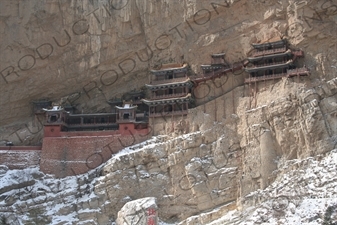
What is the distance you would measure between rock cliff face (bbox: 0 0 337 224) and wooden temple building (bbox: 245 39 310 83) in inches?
26.5

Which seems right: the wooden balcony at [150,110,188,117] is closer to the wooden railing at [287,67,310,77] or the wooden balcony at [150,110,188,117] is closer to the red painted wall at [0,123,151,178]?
the red painted wall at [0,123,151,178]

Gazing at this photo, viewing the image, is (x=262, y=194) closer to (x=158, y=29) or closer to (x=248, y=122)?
(x=248, y=122)

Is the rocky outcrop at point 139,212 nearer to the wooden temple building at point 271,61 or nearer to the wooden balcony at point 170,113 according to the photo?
the wooden balcony at point 170,113

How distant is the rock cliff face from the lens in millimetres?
39875

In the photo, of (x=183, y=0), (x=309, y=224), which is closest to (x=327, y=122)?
(x=309, y=224)

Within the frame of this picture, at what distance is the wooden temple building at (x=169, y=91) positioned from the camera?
46281 mm

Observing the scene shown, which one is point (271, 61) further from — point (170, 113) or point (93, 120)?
point (93, 120)

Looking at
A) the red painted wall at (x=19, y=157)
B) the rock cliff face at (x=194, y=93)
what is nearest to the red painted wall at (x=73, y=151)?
the red painted wall at (x=19, y=157)

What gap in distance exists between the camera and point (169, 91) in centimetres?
4897

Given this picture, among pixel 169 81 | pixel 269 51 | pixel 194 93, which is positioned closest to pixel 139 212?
pixel 194 93

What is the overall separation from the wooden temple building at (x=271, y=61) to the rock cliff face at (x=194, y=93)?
67 centimetres

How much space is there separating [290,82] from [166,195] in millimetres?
11777

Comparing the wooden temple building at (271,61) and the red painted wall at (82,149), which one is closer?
the wooden temple building at (271,61)

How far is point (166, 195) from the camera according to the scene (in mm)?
41719
